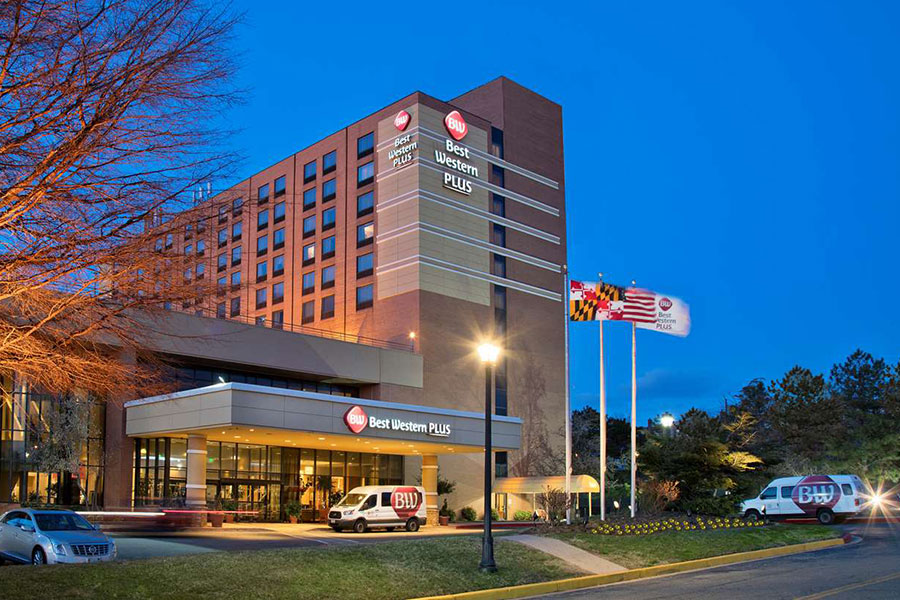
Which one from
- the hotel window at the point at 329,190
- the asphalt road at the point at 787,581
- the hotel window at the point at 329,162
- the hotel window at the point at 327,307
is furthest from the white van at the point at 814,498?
the hotel window at the point at 329,162

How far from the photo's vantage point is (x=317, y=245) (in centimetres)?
6862

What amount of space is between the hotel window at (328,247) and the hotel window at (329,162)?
5.48 metres

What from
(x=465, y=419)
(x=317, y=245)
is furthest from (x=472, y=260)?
(x=465, y=419)

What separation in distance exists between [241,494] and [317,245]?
25.0m

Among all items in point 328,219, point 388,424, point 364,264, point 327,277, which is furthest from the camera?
point 328,219

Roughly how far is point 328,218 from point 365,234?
5.28 m

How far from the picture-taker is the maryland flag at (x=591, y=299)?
1189 inches

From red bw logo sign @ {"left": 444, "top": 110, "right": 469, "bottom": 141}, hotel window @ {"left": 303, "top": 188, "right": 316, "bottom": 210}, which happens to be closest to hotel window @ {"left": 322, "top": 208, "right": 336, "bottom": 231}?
hotel window @ {"left": 303, "top": 188, "right": 316, "bottom": 210}

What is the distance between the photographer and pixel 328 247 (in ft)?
222

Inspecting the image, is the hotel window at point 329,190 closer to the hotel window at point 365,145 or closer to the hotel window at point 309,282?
the hotel window at point 365,145

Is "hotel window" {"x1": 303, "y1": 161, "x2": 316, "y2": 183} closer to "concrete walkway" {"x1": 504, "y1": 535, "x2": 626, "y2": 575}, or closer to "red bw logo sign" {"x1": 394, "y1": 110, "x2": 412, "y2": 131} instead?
"red bw logo sign" {"x1": 394, "y1": 110, "x2": 412, "y2": 131}

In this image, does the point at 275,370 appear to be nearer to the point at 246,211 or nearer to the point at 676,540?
the point at 676,540

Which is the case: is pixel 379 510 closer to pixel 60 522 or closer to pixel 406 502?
pixel 406 502

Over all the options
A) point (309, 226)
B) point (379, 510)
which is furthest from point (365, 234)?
point (379, 510)
